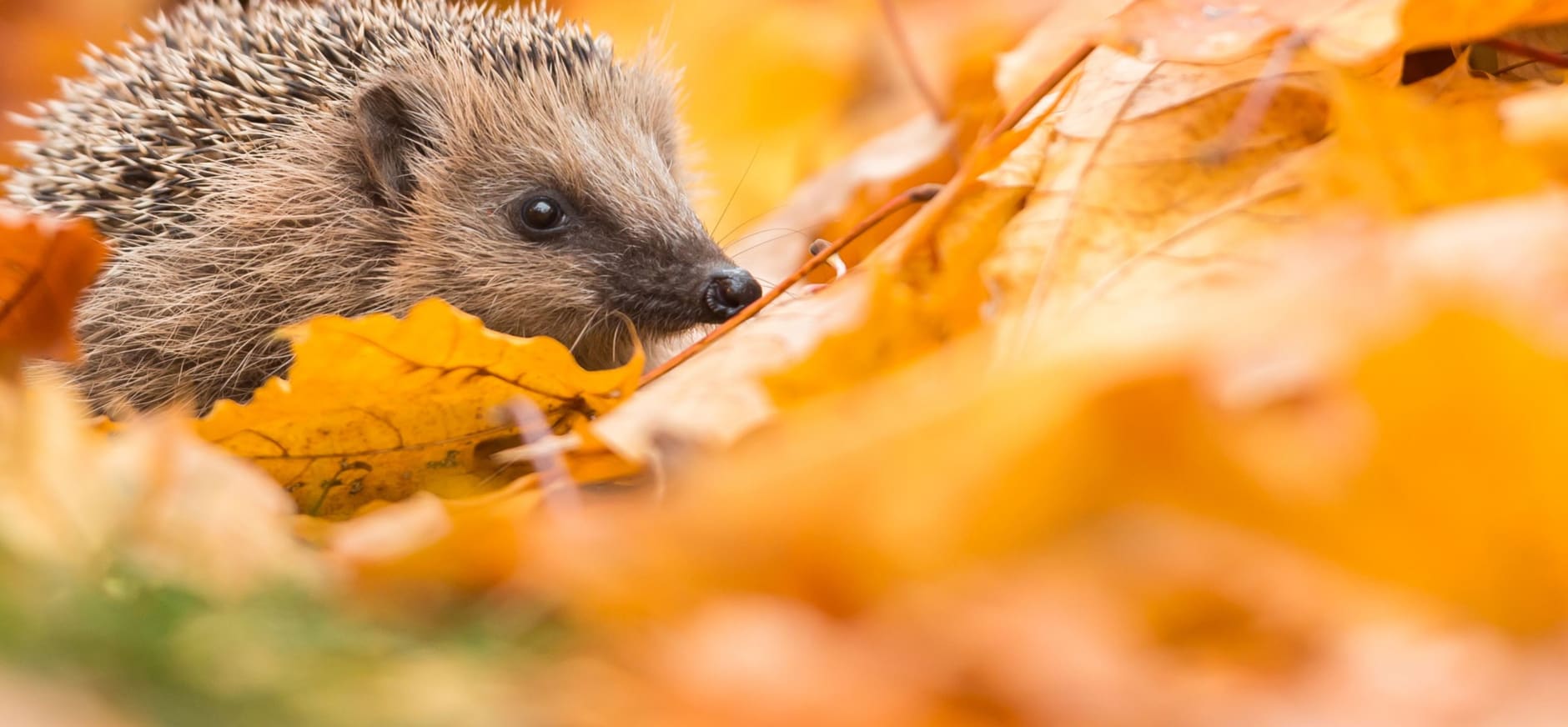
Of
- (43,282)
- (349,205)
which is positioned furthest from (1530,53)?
(349,205)

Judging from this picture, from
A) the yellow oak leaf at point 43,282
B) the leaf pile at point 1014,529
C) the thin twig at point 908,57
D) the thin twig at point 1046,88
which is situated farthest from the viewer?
the thin twig at point 908,57

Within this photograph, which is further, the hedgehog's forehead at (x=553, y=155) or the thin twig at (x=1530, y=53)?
the hedgehog's forehead at (x=553, y=155)

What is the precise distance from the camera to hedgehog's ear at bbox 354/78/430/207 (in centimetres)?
250

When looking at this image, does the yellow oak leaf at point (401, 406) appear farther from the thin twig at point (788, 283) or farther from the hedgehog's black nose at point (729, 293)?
the hedgehog's black nose at point (729, 293)

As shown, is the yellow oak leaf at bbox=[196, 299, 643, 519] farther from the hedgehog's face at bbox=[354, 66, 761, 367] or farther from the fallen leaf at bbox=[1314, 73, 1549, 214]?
the fallen leaf at bbox=[1314, 73, 1549, 214]

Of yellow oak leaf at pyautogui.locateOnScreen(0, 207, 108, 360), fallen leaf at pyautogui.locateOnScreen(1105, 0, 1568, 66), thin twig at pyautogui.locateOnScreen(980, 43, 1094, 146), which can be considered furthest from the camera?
thin twig at pyautogui.locateOnScreen(980, 43, 1094, 146)

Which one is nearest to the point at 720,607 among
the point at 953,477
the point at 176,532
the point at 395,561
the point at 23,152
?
the point at 953,477

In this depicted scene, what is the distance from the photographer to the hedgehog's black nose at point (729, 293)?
7.81 ft

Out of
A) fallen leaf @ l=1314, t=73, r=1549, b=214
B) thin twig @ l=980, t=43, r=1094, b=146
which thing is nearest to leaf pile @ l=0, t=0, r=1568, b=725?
fallen leaf @ l=1314, t=73, r=1549, b=214

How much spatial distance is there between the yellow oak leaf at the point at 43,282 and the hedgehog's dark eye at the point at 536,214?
0.91 meters

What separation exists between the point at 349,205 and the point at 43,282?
2.91 feet

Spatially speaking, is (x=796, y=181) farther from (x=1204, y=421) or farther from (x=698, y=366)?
(x=1204, y=421)

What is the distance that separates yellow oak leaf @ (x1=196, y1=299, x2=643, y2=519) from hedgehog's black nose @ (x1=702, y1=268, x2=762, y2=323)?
2.16 feet

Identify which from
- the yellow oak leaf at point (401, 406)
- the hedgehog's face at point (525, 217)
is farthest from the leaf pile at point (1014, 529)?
the hedgehog's face at point (525, 217)
